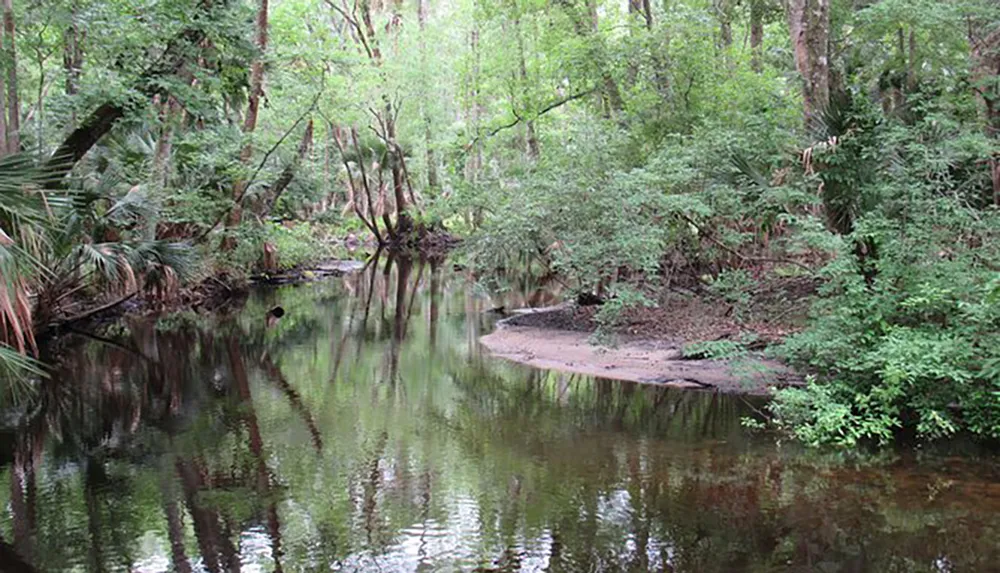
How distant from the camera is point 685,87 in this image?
1694 centimetres

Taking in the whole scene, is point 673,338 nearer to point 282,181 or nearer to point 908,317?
point 908,317

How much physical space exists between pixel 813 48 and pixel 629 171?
5018 mm

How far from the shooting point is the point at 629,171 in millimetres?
15250

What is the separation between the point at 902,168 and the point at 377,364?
8134 mm

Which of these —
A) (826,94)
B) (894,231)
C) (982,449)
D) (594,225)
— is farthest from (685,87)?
(982,449)

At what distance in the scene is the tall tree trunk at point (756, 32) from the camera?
19125 millimetres

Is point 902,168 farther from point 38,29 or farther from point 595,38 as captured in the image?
point 38,29

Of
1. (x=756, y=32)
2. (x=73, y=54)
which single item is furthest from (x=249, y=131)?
(x=756, y=32)

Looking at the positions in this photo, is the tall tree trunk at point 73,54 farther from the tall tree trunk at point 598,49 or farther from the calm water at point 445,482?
the tall tree trunk at point 598,49

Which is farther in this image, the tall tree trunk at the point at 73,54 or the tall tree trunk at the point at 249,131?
the tall tree trunk at the point at 249,131

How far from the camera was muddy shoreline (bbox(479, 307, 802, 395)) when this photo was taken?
395 inches

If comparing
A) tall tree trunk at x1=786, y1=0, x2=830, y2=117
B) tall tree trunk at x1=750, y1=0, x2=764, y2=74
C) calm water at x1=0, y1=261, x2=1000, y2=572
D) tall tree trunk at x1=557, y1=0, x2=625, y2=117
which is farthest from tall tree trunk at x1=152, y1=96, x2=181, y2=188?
tall tree trunk at x1=750, y1=0, x2=764, y2=74

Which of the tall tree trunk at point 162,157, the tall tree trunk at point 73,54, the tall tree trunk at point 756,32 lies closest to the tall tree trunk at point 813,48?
the tall tree trunk at point 756,32

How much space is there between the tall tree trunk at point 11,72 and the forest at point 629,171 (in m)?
0.05
